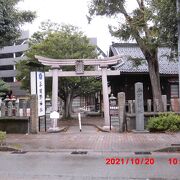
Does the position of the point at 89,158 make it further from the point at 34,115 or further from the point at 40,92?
the point at 40,92

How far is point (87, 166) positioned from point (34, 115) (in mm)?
10184

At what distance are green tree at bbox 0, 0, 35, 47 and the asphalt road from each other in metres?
4.76

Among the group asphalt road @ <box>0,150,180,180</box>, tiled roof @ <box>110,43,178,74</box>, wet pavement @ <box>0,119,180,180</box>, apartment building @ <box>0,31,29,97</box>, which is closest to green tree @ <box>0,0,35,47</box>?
wet pavement @ <box>0,119,180,180</box>

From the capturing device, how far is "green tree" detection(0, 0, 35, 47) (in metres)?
15.2

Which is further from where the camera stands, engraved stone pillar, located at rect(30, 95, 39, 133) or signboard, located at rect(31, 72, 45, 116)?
signboard, located at rect(31, 72, 45, 116)

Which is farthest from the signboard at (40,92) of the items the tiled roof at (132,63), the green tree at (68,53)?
the green tree at (68,53)

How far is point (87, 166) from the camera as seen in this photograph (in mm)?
11078

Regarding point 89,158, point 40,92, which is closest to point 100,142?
point 89,158

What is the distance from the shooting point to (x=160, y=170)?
Result: 10188mm

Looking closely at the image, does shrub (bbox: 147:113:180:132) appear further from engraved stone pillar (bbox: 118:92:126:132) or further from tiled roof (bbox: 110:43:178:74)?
tiled roof (bbox: 110:43:178:74)

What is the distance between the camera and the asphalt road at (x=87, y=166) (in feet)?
31.2

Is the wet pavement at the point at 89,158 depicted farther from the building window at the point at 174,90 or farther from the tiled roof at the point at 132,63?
the building window at the point at 174,90

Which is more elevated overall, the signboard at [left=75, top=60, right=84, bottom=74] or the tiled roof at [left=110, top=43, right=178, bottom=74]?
the tiled roof at [left=110, top=43, right=178, bottom=74]

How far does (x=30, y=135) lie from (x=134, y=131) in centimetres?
513
